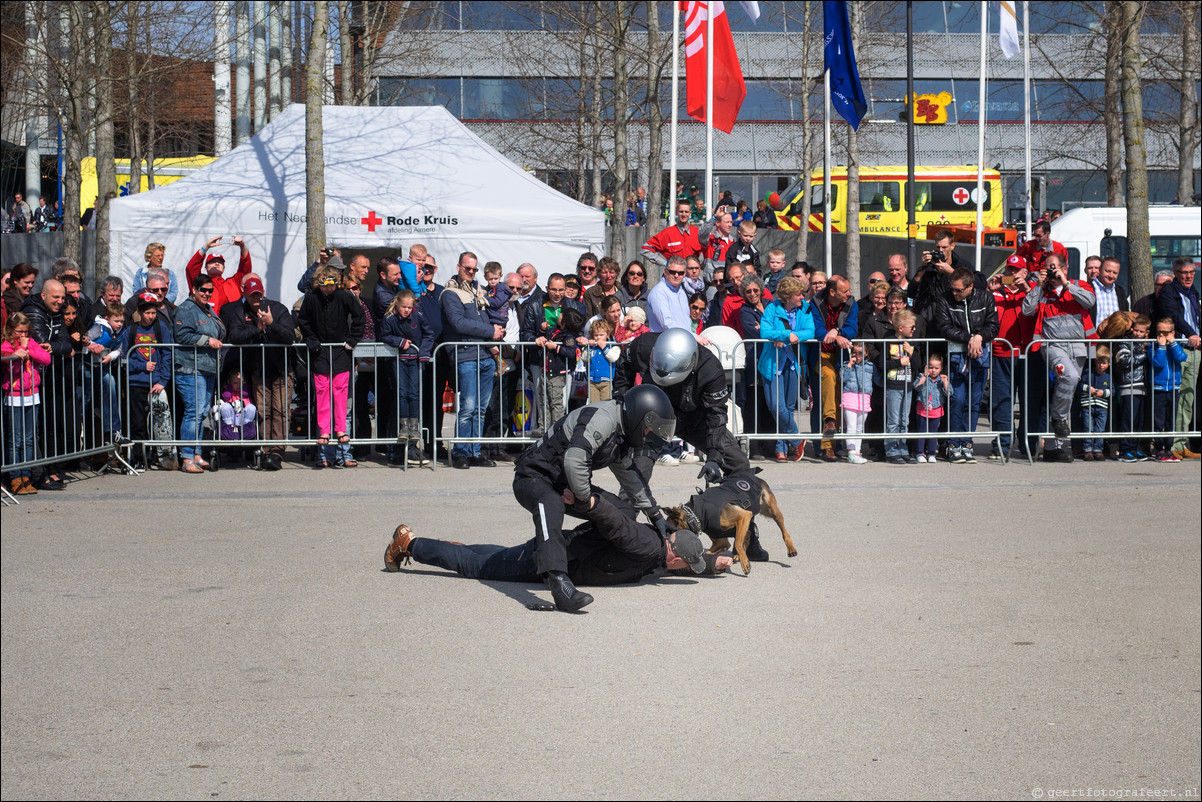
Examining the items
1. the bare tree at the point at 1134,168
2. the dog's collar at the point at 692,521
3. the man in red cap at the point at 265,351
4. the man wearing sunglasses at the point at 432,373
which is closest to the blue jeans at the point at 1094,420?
the bare tree at the point at 1134,168

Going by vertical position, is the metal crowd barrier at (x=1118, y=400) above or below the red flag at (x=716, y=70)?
below

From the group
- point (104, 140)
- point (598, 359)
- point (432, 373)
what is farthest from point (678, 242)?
point (104, 140)

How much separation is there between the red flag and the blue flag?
164cm

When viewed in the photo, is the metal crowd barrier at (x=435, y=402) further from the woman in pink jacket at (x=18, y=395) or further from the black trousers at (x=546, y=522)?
the black trousers at (x=546, y=522)

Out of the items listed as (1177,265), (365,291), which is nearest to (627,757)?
(1177,265)

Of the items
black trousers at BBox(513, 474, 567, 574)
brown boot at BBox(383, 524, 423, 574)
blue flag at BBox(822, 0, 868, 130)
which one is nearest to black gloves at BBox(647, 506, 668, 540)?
black trousers at BBox(513, 474, 567, 574)

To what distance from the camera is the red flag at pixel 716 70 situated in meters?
17.3

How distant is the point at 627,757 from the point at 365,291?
55.8 feet

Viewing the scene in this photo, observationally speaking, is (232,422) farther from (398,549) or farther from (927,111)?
(927,111)

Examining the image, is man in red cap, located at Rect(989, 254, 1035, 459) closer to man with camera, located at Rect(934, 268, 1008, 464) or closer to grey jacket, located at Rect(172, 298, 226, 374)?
man with camera, located at Rect(934, 268, 1008, 464)

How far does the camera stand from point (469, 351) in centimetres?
1228

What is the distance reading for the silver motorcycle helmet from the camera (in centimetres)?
771

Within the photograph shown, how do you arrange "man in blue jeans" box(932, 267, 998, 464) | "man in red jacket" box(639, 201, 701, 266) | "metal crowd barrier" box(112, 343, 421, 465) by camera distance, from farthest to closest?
"man in red jacket" box(639, 201, 701, 266), "man in blue jeans" box(932, 267, 998, 464), "metal crowd barrier" box(112, 343, 421, 465)

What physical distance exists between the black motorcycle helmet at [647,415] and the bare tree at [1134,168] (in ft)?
34.6
